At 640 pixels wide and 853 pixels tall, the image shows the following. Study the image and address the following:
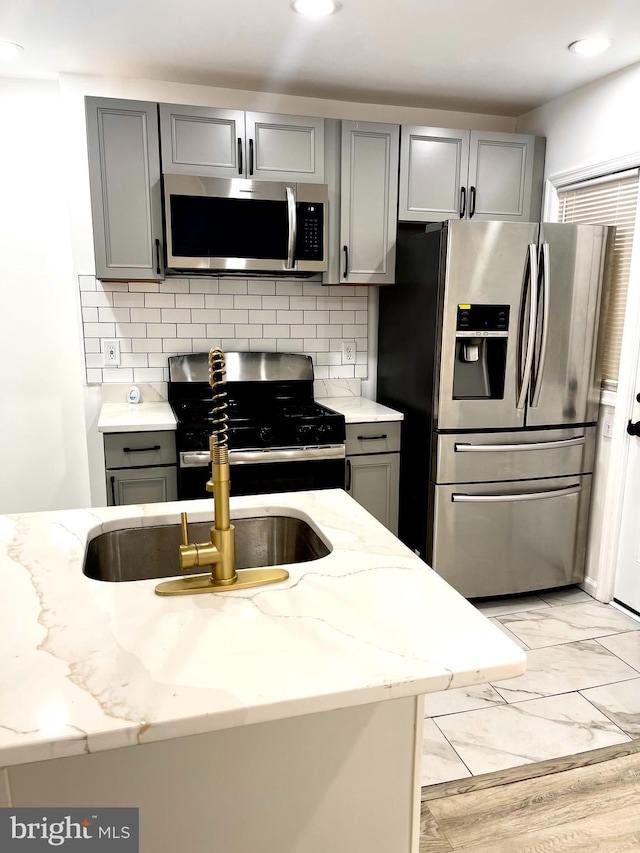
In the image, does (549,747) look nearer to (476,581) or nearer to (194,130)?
(476,581)

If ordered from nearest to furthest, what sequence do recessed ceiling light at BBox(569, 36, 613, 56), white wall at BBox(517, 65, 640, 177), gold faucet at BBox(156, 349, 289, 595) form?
gold faucet at BBox(156, 349, 289, 595), recessed ceiling light at BBox(569, 36, 613, 56), white wall at BBox(517, 65, 640, 177)

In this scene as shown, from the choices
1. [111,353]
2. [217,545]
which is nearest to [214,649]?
[217,545]

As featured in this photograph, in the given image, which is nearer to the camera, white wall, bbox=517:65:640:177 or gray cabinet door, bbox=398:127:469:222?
white wall, bbox=517:65:640:177

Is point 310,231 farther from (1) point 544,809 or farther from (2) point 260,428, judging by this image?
(1) point 544,809

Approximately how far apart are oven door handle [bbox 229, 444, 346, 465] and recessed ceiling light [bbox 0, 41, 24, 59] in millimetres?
1923

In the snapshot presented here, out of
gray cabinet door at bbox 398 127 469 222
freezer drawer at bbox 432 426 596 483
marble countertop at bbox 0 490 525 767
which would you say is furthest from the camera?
gray cabinet door at bbox 398 127 469 222

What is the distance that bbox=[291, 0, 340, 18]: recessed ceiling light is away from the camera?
89.9 inches

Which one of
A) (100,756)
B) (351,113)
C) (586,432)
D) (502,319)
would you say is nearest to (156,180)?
(351,113)

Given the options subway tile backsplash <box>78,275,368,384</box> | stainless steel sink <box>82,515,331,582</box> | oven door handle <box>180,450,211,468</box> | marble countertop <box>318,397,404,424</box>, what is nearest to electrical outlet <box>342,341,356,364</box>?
subway tile backsplash <box>78,275,368,384</box>

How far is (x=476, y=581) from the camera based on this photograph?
10.2ft

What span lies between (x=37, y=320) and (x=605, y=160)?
2908mm

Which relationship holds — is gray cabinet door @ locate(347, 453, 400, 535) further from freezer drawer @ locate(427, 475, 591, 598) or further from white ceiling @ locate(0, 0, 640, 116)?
white ceiling @ locate(0, 0, 640, 116)

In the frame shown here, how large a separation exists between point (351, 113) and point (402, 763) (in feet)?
10.7

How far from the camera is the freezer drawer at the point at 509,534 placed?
304cm
